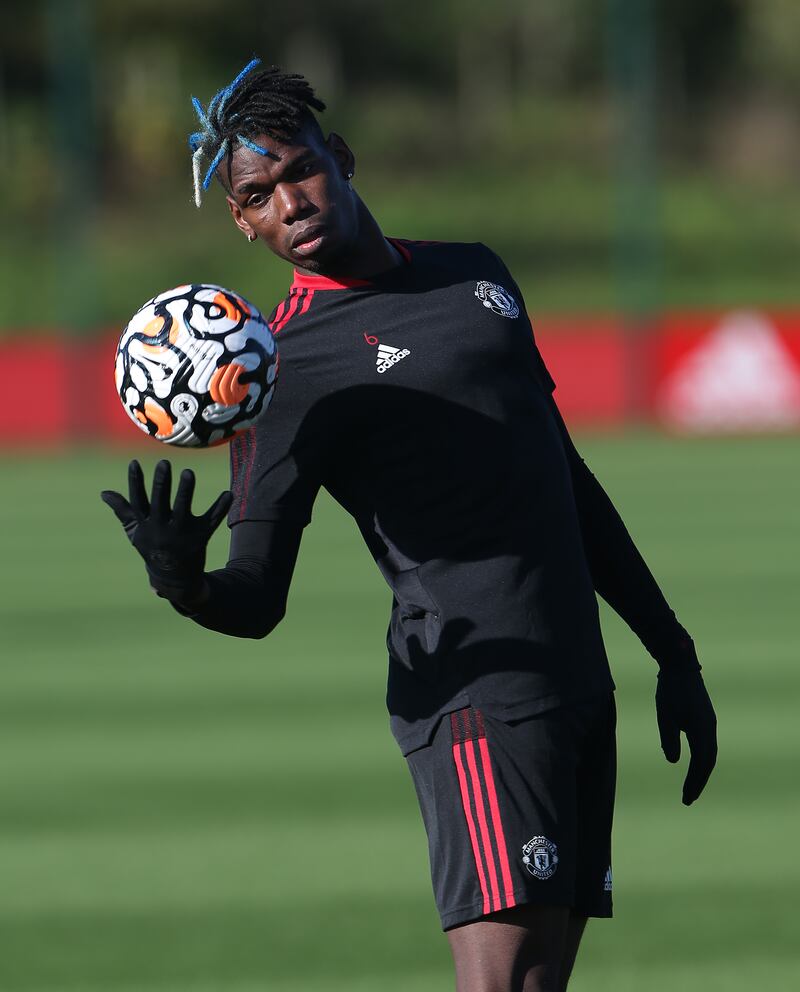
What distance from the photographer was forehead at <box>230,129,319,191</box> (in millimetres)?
3586

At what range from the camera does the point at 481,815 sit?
11.5 feet

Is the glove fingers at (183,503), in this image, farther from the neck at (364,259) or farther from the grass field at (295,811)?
the grass field at (295,811)

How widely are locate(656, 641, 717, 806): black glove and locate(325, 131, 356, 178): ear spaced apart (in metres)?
1.28

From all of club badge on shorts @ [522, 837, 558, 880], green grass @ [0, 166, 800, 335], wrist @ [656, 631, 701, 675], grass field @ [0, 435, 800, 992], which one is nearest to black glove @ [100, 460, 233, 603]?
club badge on shorts @ [522, 837, 558, 880]

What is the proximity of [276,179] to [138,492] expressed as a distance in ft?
2.36

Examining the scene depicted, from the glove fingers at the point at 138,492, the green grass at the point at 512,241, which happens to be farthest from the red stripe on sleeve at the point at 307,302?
the green grass at the point at 512,241

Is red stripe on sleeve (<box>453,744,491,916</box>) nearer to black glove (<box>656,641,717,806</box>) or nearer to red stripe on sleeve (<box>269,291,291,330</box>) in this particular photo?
black glove (<box>656,641,717,806</box>)

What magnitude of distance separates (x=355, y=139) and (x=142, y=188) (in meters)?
5.10

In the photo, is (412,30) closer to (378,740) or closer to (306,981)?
(378,740)

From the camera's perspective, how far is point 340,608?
41.4ft

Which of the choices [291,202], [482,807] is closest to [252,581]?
[482,807]

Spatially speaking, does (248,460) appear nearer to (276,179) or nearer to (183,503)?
(183,503)

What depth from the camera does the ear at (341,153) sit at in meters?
3.77

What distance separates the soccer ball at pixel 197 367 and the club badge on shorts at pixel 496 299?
44cm
